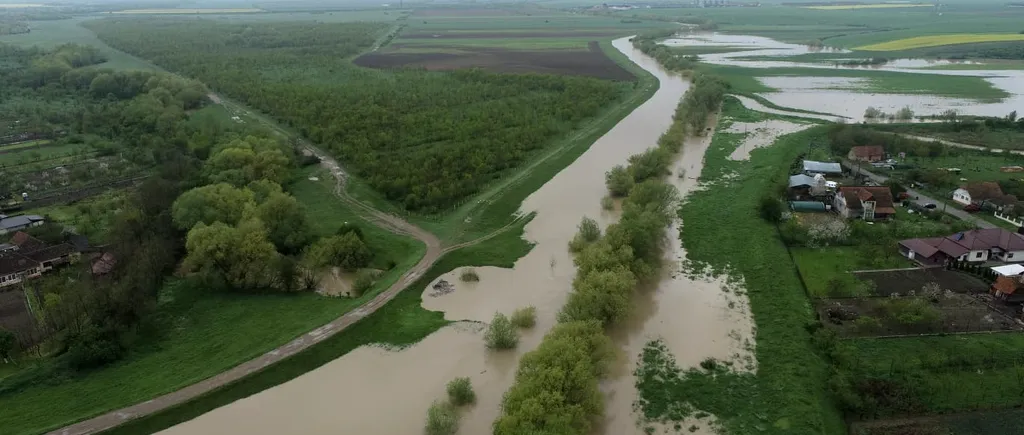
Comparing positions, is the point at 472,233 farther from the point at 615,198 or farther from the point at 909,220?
the point at 909,220

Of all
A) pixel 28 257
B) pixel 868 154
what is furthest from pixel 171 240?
pixel 868 154

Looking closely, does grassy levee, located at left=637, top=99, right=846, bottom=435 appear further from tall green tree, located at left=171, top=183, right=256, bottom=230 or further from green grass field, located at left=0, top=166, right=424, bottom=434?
tall green tree, located at left=171, top=183, right=256, bottom=230

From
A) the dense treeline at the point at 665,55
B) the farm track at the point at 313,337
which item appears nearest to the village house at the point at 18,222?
the farm track at the point at 313,337

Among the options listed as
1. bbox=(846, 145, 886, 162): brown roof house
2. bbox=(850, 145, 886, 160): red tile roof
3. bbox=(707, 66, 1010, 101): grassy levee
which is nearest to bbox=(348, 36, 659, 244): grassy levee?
bbox=(846, 145, 886, 162): brown roof house

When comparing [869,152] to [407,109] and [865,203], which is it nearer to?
[865,203]

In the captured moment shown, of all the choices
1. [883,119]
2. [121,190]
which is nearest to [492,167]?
[121,190]

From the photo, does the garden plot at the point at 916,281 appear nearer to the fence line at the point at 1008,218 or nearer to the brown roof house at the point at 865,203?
the brown roof house at the point at 865,203
